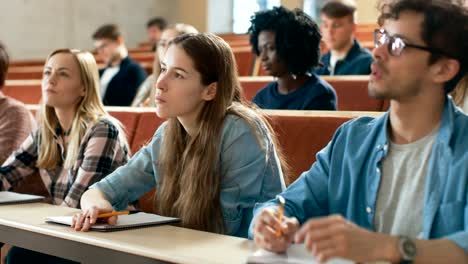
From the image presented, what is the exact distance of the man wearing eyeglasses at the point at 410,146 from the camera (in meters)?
1.56

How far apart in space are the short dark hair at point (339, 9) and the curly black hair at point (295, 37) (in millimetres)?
1123

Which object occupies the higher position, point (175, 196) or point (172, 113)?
point (172, 113)

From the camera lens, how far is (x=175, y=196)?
7.40ft

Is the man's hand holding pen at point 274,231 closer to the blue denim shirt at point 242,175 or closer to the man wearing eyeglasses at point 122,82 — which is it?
the blue denim shirt at point 242,175

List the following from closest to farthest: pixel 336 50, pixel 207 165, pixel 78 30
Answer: pixel 207 165 < pixel 336 50 < pixel 78 30

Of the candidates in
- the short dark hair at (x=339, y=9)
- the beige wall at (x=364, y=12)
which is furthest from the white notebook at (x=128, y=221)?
the beige wall at (x=364, y=12)

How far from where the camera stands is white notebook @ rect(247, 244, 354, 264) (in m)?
1.41

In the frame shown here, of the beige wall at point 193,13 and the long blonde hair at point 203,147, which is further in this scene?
the beige wall at point 193,13

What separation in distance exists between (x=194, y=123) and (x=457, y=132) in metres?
0.90

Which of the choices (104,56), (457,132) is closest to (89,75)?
(457,132)

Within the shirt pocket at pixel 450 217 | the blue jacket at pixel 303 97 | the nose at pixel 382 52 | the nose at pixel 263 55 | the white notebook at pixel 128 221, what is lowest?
the white notebook at pixel 128 221

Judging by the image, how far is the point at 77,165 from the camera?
2729 mm

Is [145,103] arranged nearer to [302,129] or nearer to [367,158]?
[302,129]

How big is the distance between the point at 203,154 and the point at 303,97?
3.85ft
